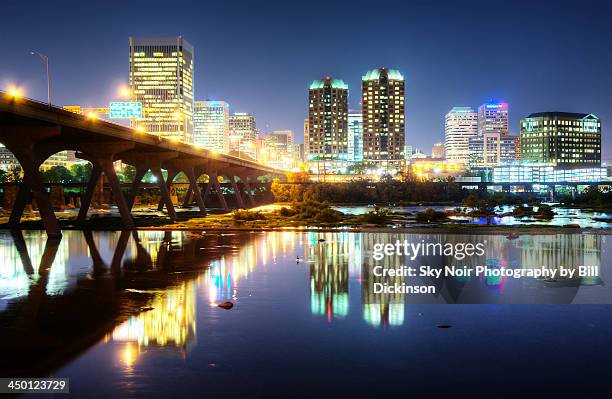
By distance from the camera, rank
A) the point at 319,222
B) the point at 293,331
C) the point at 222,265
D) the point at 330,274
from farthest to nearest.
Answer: the point at 319,222
the point at 222,265
the point at 330,274
the point at 293,331

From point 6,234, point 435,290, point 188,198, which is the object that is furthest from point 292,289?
point 188,198

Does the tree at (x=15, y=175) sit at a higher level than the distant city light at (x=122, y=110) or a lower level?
lower

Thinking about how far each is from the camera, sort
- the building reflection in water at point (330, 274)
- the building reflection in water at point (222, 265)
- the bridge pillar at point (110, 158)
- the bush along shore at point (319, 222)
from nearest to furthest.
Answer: the building reflection in water at point (222, 265) → the building reflection in water at point (330, 274) → the bridge pillar at point (110, 158) → the bush along shore at point (319, 222)

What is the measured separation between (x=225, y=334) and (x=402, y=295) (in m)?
8.56

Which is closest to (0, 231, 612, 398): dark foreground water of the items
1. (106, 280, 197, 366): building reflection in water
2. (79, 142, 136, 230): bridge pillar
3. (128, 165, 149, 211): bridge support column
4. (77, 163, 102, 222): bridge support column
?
(106, 280, 197, 366): building reflection in water

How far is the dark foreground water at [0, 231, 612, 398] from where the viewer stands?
12.6 meters

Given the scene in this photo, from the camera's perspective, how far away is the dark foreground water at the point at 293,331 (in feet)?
41.2

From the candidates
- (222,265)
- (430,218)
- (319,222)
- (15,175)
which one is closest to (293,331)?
(222,265)

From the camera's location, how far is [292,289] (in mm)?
23281

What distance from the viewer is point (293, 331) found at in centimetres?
1677

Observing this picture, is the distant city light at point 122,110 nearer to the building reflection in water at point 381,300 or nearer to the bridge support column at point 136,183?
the bridge support column at point 136,183

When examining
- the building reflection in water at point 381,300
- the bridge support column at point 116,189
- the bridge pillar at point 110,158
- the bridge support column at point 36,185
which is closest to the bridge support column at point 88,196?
the bridge pillar at point 110,158

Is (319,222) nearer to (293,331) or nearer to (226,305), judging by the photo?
(226,305)

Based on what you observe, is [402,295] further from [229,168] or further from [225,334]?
[229,168]
